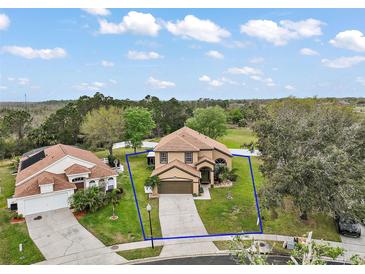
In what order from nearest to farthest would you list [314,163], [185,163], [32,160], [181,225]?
1. [314,163]
2. [181,225]
3. [185,163]
4. [32,160]

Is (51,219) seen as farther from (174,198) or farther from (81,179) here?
(174,198)

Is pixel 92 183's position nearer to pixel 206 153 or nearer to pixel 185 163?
pixel 185 163

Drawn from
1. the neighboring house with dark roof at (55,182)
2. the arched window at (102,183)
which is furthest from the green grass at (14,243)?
the arched window at (102,183)

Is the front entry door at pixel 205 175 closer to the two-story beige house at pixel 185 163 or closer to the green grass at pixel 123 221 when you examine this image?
the two-story beige house at pixel 185 163

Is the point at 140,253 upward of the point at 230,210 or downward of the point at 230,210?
downward

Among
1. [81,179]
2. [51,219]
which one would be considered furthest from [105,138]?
[51,219]

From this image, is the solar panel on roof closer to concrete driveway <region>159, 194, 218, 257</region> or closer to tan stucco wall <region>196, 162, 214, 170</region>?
concrete driveway <region>159, 194, 218, 257</region>

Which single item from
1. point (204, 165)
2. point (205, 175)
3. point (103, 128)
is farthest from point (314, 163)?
point (103, 128)
